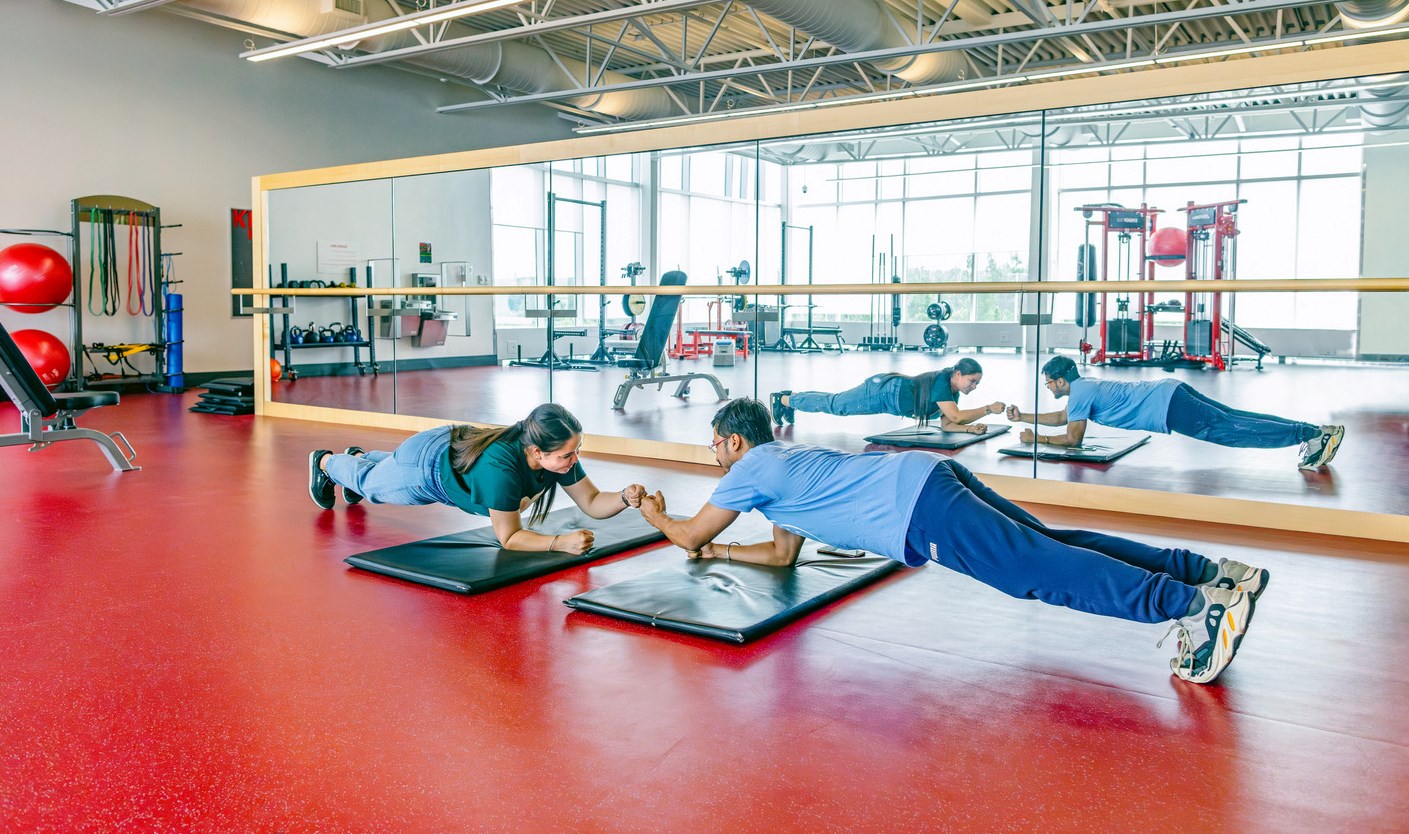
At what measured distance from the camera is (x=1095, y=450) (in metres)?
4.97

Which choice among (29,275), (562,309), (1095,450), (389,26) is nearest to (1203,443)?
(1095,450)

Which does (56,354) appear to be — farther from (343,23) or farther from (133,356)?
(343,23)

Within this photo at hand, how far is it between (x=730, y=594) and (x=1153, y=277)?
277cm

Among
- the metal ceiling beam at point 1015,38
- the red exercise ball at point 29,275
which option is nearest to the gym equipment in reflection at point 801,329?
the metal ceiling beam at point 1015,38

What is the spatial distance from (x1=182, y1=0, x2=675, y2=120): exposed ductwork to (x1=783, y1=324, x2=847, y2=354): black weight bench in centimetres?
649

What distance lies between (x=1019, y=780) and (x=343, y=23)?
32.7 ft

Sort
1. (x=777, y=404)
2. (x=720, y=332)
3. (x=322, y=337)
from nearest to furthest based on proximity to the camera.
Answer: (x=777, y=404)
(x=720, y=332)
(x=322, y=337)

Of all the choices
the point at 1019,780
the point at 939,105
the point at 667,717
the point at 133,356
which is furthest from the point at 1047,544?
the point at 133,356

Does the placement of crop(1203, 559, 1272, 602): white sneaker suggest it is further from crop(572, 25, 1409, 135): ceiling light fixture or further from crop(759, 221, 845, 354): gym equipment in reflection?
crop(572, 25, 1409, 135): ceiling light fixture

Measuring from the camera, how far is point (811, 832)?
187cm

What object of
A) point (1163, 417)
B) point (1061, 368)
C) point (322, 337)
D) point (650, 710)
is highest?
point (322, 337)

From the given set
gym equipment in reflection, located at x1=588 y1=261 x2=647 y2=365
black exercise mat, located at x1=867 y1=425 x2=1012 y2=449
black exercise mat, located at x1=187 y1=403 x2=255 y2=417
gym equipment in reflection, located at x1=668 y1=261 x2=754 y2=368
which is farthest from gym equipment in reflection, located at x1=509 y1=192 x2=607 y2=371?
black exercise mat, located at x1=187 y1=403 x2=255 y2=417

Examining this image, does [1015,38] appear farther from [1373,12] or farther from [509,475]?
[509,475]

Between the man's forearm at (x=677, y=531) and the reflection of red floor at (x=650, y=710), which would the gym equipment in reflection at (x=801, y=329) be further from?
the man's forearm at (x=677, y=531)
